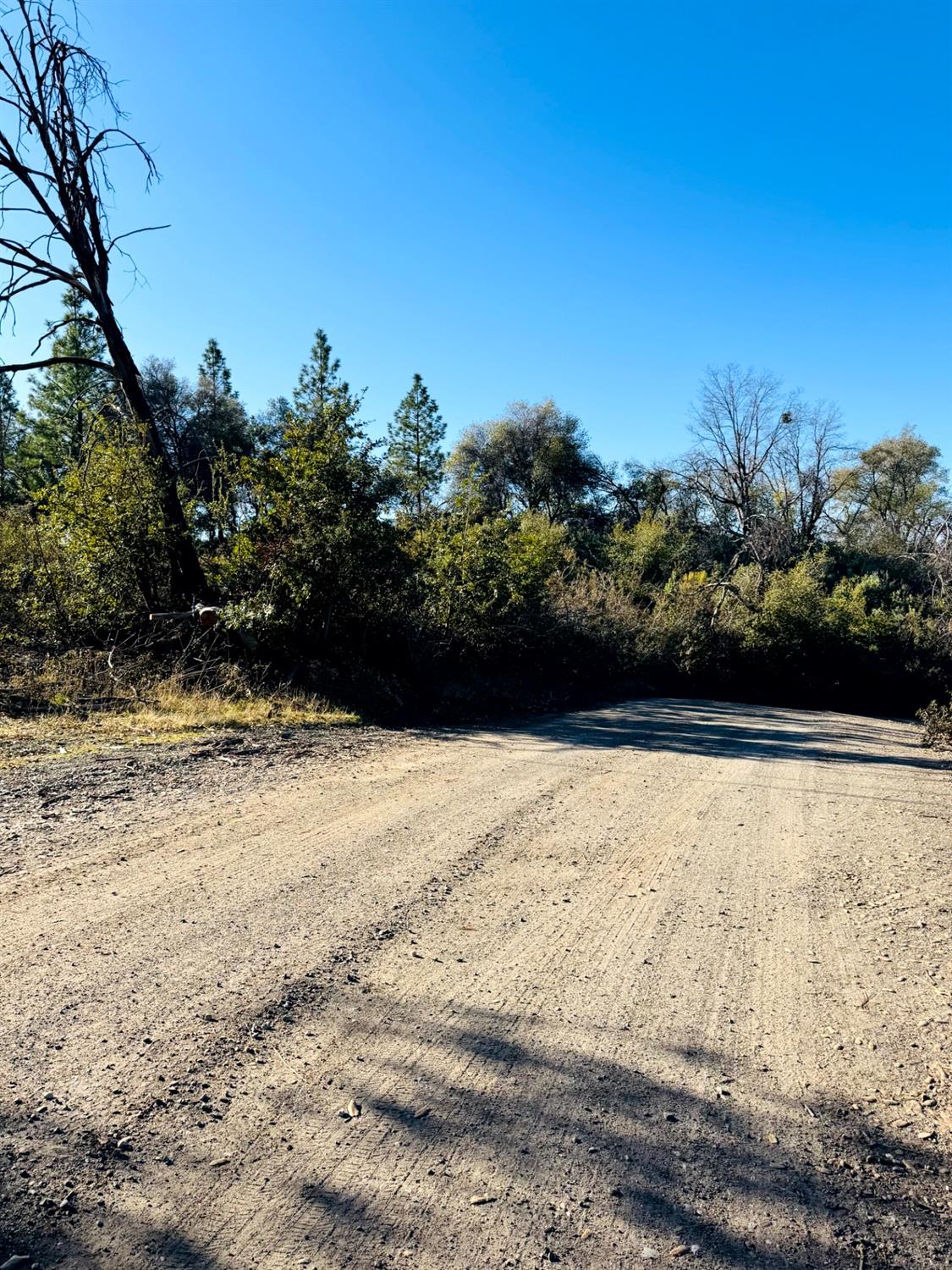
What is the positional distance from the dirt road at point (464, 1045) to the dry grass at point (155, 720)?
2.41m

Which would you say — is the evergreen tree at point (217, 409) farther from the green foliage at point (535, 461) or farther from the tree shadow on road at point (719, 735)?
the tree shadow on road at point (719, 735)

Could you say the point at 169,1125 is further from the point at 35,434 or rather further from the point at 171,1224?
the point at 35,434

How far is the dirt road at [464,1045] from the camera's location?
221 cm

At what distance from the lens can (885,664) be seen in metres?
25.4

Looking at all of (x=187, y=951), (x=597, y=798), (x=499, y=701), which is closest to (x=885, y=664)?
(x=499, y=701)

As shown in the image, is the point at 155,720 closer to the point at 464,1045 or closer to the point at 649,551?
the point at 464,1045

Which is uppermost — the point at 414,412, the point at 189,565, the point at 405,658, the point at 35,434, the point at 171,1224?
the point at 414,412

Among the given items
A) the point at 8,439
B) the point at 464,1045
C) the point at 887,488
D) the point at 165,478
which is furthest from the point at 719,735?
the point at 887,488

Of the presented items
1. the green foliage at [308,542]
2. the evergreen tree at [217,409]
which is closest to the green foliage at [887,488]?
the evergreen tree at [217,409]

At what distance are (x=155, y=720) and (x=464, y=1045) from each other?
7707 mm

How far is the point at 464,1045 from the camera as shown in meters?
3.05

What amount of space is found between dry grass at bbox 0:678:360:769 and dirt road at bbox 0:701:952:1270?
2411mm

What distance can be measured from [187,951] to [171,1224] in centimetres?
164

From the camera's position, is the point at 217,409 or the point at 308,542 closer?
the point at 308,542
